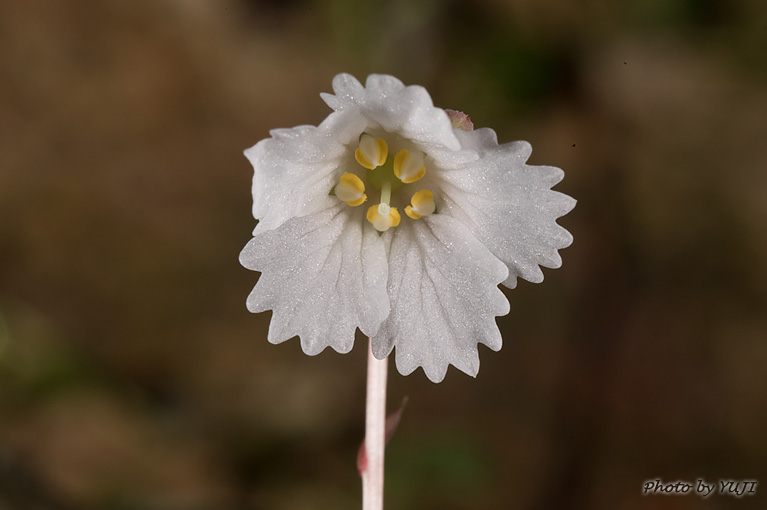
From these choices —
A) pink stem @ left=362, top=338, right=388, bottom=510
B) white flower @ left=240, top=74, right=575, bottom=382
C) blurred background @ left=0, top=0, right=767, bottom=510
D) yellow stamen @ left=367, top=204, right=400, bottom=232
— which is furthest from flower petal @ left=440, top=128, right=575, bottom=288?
blurred background @ left=0, top=0, right=767, bottom=510

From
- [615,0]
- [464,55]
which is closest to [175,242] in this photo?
[464,55]

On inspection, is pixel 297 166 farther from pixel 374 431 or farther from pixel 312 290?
pixel 374 431

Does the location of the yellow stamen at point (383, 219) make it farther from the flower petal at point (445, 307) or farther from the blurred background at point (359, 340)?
the blurred background at point (359, 340)

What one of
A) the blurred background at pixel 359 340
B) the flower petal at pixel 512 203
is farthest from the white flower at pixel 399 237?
the blurred background at pixel 359 340

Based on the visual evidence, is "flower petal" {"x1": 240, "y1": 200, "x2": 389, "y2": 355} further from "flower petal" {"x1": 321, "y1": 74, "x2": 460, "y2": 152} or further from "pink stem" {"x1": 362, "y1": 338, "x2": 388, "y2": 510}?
"flower petal" {"x1": 321, "y1": 74, "x2": 460, "y2": 152}

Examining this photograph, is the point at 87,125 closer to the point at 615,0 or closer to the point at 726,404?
the point at 615,0
